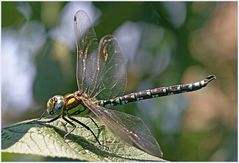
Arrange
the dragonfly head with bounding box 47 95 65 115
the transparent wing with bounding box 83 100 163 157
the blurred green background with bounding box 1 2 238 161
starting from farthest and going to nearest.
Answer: the blurred green background with bounding box 1 2 238 161
the dragonfly head with bounding box 47 95 65 115
the transparent wing with bounding box 83 100 163 157

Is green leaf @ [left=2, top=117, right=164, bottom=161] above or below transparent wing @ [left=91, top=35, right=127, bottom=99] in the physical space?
below

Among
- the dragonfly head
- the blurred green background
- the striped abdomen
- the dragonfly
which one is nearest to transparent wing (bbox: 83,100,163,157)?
the dragonfly

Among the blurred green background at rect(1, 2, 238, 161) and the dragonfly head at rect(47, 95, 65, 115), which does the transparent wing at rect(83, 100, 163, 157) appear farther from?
the blurred green background at rect(1, 2, 238, 161)

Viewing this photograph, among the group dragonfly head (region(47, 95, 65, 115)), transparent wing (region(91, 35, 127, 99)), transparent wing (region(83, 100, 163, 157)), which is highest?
transparent wing (region(91, 35, 127, 99))

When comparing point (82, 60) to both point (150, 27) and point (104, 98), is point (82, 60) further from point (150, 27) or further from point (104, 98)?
point (150, 27)

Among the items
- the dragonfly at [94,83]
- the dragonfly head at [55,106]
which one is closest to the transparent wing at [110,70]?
the dragonfly at [94,83]
